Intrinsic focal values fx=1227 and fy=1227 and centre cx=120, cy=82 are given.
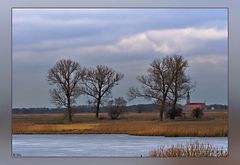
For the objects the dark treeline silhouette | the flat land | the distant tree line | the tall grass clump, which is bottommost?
the tall grass clump

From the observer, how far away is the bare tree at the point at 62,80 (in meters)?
9.98

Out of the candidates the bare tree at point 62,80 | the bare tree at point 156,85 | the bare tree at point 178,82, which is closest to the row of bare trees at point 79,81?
the bare tree at point 62,80

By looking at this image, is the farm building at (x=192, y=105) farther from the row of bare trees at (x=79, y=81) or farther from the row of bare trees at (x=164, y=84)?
the row of bare trees at (x=79, y=81)

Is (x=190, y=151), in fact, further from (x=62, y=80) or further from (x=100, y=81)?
(x=62, y=80)

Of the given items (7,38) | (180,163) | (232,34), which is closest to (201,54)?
(232,34)

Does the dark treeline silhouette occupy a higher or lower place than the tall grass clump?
higher

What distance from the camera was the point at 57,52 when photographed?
32.7ft

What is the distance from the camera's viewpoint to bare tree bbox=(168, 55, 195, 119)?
9.98 m

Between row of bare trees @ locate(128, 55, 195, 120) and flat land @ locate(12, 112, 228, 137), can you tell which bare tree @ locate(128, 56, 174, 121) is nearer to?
row of bare trees @ locate(128, 55, 195, 120)

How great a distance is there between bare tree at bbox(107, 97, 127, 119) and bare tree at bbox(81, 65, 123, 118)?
78mm

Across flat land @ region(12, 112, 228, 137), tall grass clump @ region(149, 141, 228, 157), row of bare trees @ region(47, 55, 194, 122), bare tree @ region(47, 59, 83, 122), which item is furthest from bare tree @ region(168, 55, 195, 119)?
bare tree @ region(47, 59, 83, 122)

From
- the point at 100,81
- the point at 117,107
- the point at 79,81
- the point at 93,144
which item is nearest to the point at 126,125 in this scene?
the point at 117,107

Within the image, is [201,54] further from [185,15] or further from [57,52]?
[57,52]

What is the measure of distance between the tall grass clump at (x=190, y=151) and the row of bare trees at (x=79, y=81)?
0.60m
